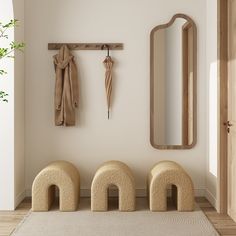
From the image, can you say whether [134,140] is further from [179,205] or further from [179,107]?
[179,205]

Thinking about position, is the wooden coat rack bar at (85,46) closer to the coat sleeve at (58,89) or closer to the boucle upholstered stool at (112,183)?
the coat sleeve at (58,89)

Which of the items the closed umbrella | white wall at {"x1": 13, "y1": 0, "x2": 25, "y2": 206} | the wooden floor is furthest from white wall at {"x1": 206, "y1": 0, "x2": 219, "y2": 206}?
white wall at {"x1": 13, "y1": 0, "x2": 25, "y2": 206}

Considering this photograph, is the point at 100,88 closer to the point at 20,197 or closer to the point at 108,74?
the point at 108,74

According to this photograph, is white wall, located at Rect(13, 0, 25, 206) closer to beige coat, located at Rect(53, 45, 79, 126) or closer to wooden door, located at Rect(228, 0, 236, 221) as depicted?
beige coat, located at Rect(53, 45, 79, 126)

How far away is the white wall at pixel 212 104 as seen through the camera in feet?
14.9

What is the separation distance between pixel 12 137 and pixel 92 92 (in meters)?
1.04

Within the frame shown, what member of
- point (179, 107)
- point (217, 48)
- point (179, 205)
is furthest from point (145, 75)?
point (179, 205)

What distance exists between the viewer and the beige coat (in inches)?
194

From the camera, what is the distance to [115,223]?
4078 millimetres

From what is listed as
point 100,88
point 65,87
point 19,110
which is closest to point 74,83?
point 65,87

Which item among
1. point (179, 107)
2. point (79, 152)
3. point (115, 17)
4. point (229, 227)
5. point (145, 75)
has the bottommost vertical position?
point (229, 227)

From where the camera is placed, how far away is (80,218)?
4.24 meters

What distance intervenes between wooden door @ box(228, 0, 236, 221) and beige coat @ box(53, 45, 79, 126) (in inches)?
66.0

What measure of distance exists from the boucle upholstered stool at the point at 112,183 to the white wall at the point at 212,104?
892mm
